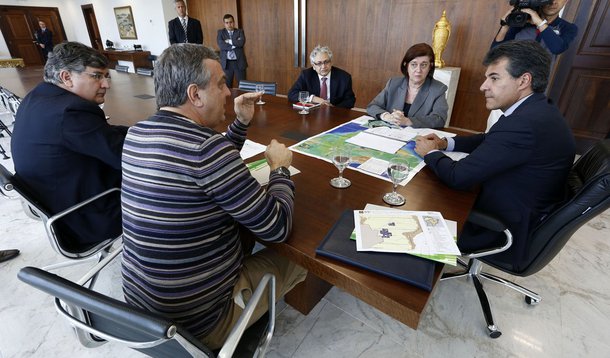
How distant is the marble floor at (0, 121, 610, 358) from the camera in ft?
4.42

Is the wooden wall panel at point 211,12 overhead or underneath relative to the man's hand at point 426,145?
overhead

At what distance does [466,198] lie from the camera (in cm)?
111

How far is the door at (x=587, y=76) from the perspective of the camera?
116 inches

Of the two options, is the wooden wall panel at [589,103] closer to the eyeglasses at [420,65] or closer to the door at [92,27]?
the eyeglasses at [420,65]

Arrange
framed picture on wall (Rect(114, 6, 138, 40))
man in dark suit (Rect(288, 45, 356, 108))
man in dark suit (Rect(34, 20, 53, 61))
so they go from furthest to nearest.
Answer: man in dark suit (Rect(34, 20, 53, 61))
framed picture on wall (Rect(114, 6, 138, 40))
man in dark suit (Rect(288, 45, 356, 108))

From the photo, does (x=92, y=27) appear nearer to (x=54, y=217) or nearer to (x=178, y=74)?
(x=54, y=217)

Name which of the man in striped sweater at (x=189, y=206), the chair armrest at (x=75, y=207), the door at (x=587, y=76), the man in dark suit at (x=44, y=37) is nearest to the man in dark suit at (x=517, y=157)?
the man in striped sweater at (x=189, y=206)

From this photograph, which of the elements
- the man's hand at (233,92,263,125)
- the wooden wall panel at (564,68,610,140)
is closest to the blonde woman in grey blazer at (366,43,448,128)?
the man's hand at (233,92,263,125)

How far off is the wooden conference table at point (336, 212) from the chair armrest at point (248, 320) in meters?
0.12

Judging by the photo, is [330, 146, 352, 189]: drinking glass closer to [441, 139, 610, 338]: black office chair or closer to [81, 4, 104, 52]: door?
[441, 139, 610, 338]: black office chair

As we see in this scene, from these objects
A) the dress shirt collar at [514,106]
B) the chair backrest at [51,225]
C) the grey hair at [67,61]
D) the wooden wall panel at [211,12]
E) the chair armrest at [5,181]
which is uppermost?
the wooden wall panel at [211,12]

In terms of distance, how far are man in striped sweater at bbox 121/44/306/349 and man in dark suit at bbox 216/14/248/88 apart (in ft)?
14.3

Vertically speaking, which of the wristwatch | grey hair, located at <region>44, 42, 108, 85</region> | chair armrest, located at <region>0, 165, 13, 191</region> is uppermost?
grey hair, located at <region>44, 42, 108, 85</region>

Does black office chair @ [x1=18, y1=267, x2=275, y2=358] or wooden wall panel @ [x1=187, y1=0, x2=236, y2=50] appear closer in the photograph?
black office chair @ [x1=18, y1=267, x2=275, y2=358]
